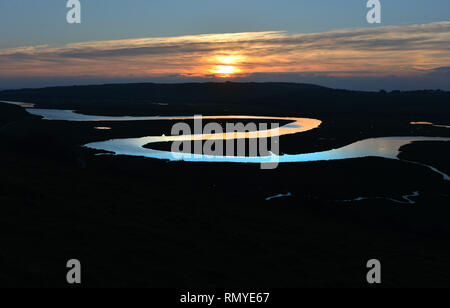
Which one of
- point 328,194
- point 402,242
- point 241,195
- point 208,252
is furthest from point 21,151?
point 402,242

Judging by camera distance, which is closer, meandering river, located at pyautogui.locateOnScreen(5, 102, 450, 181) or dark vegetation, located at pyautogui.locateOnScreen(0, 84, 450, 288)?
dark vegetation, located at pyautogui.locateOnScreen(0, 84, 450, 288)

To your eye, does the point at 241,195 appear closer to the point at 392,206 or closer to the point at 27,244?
the point at 392,206

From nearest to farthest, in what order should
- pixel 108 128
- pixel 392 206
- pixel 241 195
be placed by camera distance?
pixel 392 206 → pixel 241 195 → pixel 108 128

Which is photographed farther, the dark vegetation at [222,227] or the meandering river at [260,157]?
the meandering river at [260,157]

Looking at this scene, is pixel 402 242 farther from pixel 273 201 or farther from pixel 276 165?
pixel 276 165

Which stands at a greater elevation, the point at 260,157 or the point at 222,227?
the point at 222,227

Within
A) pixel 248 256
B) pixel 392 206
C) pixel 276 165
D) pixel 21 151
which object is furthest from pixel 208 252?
pixel 21 151

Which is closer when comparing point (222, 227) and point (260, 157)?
point (222, 227)

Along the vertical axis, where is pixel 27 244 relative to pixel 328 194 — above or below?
above

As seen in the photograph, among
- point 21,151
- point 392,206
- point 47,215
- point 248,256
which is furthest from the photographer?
point 21,151

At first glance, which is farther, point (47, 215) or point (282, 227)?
point (282, 227)
